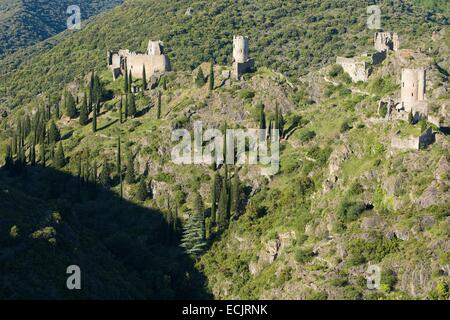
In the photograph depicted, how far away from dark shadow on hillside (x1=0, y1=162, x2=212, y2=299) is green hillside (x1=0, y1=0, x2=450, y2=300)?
15 cm

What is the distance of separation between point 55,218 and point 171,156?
65.5 ft

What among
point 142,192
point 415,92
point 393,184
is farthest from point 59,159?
point 415,92

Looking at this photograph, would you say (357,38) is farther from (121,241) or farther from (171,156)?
(121,241)

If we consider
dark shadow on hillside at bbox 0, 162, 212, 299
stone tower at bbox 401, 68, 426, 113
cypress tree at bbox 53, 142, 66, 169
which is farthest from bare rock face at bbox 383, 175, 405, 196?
cypress tree at bbox 53, 142, 66, 169

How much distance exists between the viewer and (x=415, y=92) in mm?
75562

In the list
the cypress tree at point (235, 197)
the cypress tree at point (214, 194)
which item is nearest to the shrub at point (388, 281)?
the cypress tree at point (235, 197)

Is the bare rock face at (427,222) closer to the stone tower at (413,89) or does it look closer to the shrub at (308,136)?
the stone tower at (413,89)

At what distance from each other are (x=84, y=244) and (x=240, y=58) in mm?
33159

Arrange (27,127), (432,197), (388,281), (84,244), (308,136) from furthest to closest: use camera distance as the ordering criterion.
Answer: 1. (27,127)
2. (308,136)
3. (84,244)
4. (432,197)
5. (388,281)

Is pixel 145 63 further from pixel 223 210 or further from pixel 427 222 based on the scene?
pixel 427 222

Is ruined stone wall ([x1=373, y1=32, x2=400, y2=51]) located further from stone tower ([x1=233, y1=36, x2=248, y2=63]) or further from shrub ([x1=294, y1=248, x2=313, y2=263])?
shrub ([x1=294, y1=248, x2=313, y2=263])

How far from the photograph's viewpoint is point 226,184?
80.9 meters

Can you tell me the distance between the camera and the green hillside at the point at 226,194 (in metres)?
65.8
